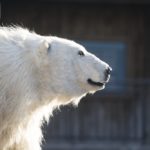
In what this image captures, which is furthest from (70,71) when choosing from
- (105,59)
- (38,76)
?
(105,59)

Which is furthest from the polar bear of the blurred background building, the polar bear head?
the blurred background building

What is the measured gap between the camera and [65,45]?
24.3 ft

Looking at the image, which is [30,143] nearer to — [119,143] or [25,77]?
[25,77]

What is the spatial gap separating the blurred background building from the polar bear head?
330 inches

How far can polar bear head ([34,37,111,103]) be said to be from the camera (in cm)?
734

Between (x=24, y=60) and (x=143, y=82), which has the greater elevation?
(x=143, y=82)

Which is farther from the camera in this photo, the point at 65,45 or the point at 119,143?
the point at 119,143

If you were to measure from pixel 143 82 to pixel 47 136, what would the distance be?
2.01 metres

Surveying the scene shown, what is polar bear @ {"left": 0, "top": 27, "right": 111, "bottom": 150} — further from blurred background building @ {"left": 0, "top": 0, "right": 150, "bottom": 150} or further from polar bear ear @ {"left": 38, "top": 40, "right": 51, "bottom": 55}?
blurred background building @ {"left": 0, "top": 0, "right": 150, "bottom": 150}

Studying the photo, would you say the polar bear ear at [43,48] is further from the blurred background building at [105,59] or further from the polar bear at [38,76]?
the blurred background building at [105,59]

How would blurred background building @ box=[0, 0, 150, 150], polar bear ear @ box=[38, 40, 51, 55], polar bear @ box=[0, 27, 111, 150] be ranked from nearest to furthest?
polar bear @ box=[0, 27, 111, 150], polar bear ear @ box=[38, 40, 51, 55], blurred background building @ box=[0, 0, 150, 150]

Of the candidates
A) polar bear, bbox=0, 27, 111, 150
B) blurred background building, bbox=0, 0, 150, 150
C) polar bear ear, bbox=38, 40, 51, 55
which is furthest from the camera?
blurred background building, bbox=0, 0, 150, 150

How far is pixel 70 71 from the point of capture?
24.2 feet

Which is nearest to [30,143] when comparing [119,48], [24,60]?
Result: [24,60]
